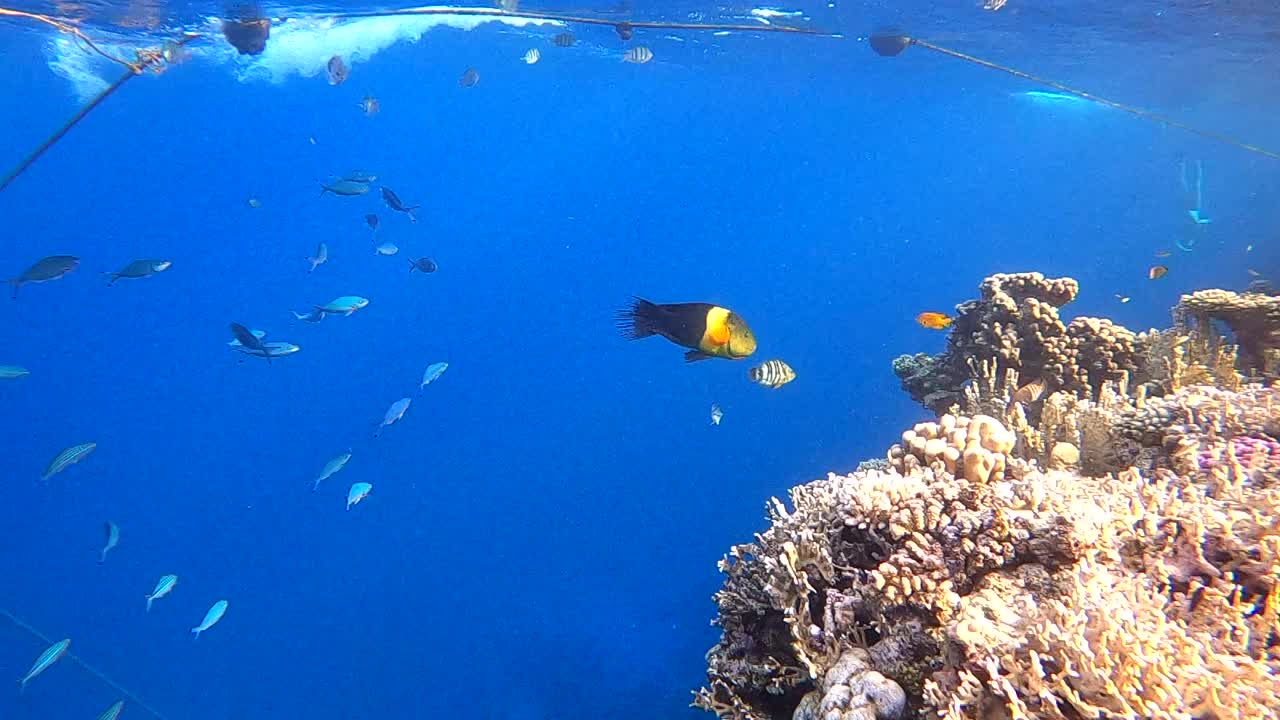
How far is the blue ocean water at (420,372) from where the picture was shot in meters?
16.8

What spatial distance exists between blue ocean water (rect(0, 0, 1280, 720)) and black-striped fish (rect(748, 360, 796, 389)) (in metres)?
9.08

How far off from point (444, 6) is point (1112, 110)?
35.5 meters

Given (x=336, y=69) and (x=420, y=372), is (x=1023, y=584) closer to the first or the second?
(x=336, y=69)

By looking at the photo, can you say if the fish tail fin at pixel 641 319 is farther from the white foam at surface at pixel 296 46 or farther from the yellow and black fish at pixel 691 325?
the white foam at surface at pixel 296 46

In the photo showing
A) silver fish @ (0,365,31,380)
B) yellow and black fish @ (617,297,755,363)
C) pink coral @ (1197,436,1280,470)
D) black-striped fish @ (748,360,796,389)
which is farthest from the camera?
silver fish @ (0,365,31,380)

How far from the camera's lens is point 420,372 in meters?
34.7

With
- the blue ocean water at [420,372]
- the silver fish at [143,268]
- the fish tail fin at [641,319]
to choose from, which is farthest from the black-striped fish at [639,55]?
the fish tail fin at [641,319]

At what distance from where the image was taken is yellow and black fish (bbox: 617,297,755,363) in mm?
3703

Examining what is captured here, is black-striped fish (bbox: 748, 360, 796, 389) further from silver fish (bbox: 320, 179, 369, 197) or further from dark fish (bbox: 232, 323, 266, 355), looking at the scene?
silver fish (bbox: 320, 179, 369, 197)

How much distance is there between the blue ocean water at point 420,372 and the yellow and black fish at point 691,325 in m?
11.8

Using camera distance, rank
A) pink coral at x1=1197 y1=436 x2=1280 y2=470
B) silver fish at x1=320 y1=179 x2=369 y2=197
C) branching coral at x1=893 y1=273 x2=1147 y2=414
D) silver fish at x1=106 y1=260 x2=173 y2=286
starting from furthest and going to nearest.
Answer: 1. silver fish at x1=320 y1=179 x2=369 y2=197
2. silver fish at x1=106 y1=260 x2=173 y2=286
3. branching coral at x1=893 y1=273 x2=1147 y2=414
4. pink coral at x1=1197 y1=436 x2=1280 y2=470

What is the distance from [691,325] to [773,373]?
396 cm

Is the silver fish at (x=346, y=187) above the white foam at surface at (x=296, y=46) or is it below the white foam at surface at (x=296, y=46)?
below

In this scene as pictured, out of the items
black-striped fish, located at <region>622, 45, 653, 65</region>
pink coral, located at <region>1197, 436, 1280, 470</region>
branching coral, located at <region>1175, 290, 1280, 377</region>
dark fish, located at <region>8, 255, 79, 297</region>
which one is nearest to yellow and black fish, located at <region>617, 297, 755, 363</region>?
pink coral, located at <region>1197, 436, 1280, 470</region>
